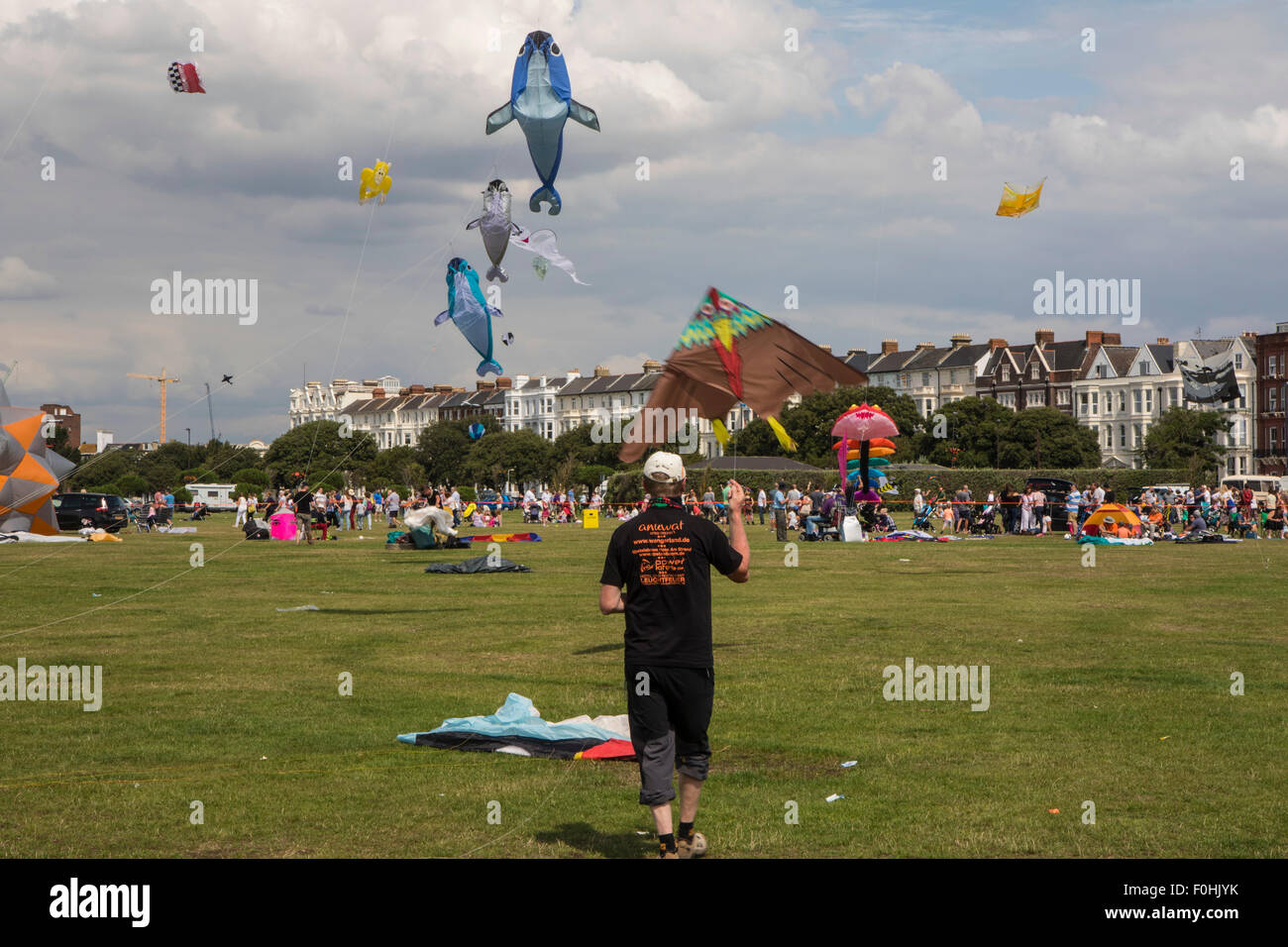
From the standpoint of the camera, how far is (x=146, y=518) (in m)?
47.9

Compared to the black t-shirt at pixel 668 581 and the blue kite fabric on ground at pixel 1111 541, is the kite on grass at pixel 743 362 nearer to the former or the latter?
the black t-shirt at pixel 668 581

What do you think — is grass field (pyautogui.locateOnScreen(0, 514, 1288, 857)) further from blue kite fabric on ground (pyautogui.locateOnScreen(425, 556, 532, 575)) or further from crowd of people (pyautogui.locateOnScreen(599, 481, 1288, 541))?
crowd of people (pyautogui.locateOnScreen(599, 481, 1288, 541))

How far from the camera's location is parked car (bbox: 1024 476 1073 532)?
4312cm

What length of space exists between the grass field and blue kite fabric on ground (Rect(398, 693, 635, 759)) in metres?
0.21

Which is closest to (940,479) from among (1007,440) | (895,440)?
(895,440)

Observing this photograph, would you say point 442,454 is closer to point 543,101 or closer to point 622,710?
point 543,101

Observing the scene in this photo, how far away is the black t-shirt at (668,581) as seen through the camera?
6.52 metres

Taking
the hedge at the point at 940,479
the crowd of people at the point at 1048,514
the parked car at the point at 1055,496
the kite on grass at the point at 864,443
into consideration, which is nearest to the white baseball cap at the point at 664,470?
the kite on grass at the point at 864,443

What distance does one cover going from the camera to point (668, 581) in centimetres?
655

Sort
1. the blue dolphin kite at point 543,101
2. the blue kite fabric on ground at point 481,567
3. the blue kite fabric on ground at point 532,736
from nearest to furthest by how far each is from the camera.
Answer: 1. the blue kite fabric on ground at point 532,736
2. the blue dolphin kite at point 543,101
3. the blue kite fabric on ground at point 481,567

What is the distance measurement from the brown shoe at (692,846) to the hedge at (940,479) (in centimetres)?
5665

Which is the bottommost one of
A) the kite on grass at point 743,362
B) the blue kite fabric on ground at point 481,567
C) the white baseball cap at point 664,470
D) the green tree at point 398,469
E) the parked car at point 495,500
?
the blue kite fabric on ground at point 481,567
